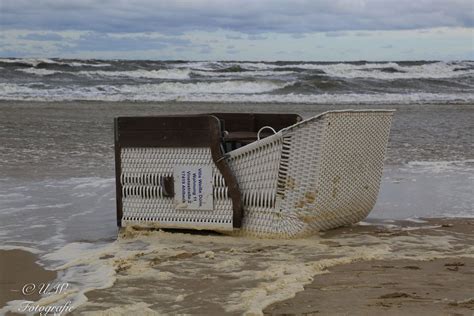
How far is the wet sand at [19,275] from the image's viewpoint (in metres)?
3.43

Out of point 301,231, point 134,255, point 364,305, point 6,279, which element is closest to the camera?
point 364,305

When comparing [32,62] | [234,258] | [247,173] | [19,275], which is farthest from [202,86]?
[19,275]

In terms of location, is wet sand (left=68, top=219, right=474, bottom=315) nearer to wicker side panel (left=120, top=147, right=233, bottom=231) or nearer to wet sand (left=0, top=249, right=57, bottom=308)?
wicker side panel (left=120, top=147, right=233, bottom=231)

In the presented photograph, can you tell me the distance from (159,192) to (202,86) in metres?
23.0

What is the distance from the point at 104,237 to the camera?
15.8 feet

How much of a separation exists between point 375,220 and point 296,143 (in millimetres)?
1377

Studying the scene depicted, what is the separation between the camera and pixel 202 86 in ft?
90.3

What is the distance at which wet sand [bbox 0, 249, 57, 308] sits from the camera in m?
3.43

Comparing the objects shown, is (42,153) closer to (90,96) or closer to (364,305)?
(364,305)

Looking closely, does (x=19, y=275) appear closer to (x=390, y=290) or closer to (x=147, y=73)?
(x=390, y=290)

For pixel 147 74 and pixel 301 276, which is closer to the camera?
pixel 301 276

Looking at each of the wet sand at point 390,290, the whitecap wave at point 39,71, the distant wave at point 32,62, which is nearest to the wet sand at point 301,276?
the wet sand at point 390,290

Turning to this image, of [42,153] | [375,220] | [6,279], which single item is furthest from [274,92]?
[6,279]

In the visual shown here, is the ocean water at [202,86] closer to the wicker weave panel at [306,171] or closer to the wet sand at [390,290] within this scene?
the wicker weave panel at [306,171]
